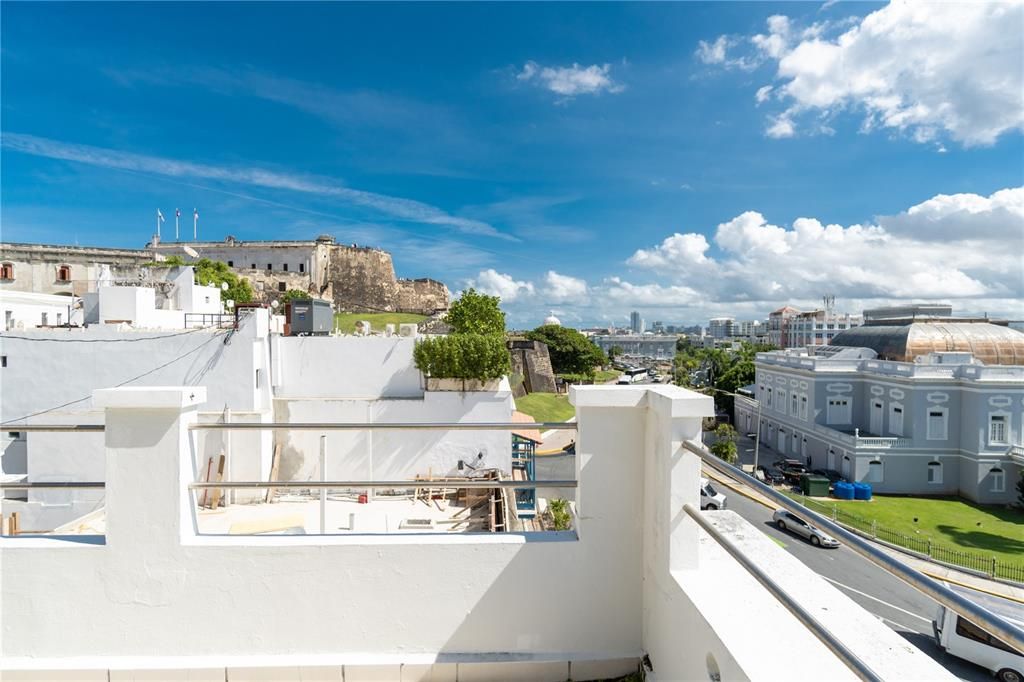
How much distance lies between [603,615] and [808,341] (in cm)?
11182

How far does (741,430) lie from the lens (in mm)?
42344

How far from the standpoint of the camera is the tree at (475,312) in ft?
95.5

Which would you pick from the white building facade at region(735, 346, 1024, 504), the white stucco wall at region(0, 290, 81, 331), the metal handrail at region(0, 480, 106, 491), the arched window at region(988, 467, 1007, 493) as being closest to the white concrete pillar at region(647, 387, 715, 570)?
the metal handrail at region(0, 480, 106, 491)

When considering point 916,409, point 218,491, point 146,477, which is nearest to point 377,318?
point 218,491

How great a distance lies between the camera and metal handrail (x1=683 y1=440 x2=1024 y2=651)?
0.96 metres

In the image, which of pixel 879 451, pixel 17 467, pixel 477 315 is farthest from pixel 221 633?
pixel 879 451

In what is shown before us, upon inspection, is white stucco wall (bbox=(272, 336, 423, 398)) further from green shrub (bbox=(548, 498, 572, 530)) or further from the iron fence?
the iron fence

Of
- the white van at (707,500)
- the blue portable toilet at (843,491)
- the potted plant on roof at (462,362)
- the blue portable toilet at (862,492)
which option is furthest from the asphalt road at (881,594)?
the blue portable toilet at (862,492)

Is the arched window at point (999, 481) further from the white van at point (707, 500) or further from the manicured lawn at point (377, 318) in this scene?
the manicured lawn at point (377, 318)

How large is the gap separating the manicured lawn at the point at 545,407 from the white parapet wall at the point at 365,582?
102 feet

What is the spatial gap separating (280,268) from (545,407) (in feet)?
122

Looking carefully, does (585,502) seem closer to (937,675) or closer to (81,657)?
(937,675)

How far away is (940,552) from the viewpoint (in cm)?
1716

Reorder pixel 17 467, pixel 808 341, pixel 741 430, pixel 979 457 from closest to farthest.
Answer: pixel 17 467 → pixel 979 457 → pixel 741 430 → pixel 808 341
